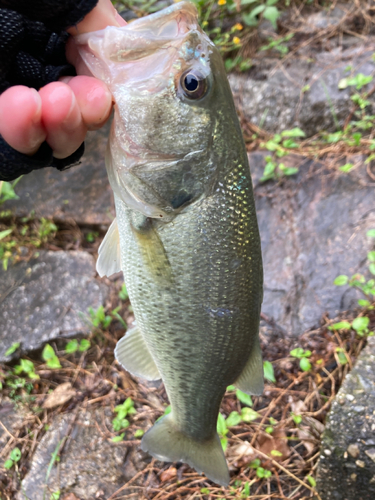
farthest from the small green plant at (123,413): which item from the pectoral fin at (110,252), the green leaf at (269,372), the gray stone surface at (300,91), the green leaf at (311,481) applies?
the gray stone surface at (300,91)

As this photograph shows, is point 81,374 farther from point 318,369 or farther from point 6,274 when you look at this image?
point 318,369

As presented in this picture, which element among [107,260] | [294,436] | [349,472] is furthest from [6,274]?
[349,472]

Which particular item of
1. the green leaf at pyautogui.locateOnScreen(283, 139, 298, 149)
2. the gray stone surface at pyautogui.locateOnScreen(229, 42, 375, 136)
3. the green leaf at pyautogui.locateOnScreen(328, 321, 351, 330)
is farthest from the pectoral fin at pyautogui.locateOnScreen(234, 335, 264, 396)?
the gray stone surface at pyautogui.locateOnScreen(229, 42, 375, 136)

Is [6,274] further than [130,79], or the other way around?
[6,274]

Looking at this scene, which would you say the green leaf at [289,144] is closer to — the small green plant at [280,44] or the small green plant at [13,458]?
the small green plant at [280,44]

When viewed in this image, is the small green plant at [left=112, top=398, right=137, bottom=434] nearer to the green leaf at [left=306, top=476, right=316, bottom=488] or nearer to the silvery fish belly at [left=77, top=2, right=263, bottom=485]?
the silvery fish belly at [left=77, top=2, right=263, bottom=485]
